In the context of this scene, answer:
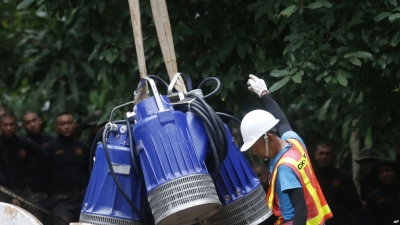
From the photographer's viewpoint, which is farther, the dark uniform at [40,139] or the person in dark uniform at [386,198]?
the dark uniform at [40,139]

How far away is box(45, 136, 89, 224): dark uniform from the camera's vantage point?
957 cm

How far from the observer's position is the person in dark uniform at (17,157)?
929 centimetres

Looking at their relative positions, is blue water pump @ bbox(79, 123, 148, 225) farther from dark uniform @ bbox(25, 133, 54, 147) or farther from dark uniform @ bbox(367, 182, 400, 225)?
dark uniform @ bbox(25, 133, 54, 147)

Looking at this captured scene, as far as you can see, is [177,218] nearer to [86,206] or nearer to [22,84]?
[86,206]

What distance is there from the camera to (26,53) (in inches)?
491

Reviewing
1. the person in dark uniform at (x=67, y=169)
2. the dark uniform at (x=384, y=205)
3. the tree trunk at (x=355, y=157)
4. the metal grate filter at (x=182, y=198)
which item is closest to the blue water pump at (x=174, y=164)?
the metal grate filter at (x=182, y=198)

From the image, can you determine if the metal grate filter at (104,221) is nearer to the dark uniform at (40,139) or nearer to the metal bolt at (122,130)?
the metal bolt at (122,130)

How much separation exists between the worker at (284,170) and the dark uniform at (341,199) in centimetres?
336

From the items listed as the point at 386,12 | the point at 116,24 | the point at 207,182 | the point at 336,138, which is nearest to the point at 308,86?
the point at 386,12

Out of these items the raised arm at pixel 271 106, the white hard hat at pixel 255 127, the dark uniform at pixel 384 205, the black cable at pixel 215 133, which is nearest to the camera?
the white hard hat at pixel 255 127

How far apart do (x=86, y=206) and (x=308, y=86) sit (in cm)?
274

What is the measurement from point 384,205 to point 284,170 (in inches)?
142

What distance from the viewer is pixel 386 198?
8.93 m

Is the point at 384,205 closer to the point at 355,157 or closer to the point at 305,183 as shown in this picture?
the point at 355,157
